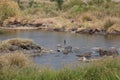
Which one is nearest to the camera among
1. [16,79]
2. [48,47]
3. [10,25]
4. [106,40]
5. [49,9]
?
[16,79]

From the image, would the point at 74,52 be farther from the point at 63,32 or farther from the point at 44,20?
the point at 44,20

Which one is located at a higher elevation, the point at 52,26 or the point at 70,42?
the point at 70,42

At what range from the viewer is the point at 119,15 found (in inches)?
1869

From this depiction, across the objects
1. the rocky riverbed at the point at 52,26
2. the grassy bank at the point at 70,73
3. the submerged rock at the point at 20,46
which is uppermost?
the grassy bank at the point at 70,73

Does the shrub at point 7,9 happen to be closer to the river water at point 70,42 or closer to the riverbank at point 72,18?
the riverbank at point 72,18

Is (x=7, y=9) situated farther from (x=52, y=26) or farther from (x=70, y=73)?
(x=70, y=73)

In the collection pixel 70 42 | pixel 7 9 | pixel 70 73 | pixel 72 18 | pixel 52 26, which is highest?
pixel 70 73

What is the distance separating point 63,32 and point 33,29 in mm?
4672

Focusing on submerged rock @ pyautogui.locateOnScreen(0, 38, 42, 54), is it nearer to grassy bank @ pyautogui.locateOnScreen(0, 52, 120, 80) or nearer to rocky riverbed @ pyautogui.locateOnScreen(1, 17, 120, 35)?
rocky riverbed @ pyautogui.locateOnScreen(1, 17, 120, 35)

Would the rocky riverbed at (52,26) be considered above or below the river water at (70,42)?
below

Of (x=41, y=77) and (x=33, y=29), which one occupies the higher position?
(x=41, y=77)

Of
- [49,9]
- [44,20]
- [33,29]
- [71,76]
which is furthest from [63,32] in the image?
[71,76]

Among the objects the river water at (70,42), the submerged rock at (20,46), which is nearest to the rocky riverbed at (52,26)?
the river water at (70,42)

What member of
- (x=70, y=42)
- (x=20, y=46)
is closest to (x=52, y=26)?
(x=70, y=42)
